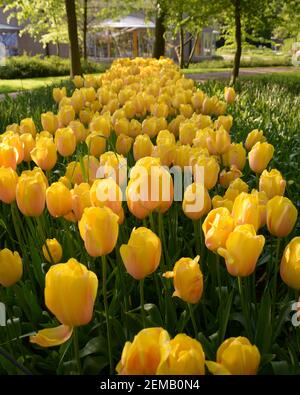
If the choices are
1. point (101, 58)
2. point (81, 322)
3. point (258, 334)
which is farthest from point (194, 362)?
point (101, 58)

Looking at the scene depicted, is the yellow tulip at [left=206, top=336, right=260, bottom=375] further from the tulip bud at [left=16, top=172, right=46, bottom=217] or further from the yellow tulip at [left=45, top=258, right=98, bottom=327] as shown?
the tulip bud at [left=16, top=172, right=46, bottom=217]

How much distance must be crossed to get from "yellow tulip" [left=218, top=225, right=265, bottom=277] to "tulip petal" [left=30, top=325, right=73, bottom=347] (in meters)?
0.43

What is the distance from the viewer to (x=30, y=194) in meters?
1.62

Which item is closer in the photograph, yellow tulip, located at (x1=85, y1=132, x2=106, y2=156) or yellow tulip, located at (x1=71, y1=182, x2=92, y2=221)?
yellow tulip, located at (x1=71, y1=182, x2=92, y2=221)

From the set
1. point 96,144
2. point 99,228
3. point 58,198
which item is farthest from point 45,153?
point 99,228

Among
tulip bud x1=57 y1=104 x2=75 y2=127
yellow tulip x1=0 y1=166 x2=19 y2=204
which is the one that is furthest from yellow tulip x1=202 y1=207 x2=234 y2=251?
tulip bud x1=57 y1=104 x2=75 y2=127

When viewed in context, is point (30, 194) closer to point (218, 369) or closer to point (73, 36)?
point (218, 369)

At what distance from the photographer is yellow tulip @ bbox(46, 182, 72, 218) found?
5.43ft

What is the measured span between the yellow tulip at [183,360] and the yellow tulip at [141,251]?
0.38m

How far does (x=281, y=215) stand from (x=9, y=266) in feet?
2.63

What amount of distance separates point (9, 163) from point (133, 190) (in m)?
0.69

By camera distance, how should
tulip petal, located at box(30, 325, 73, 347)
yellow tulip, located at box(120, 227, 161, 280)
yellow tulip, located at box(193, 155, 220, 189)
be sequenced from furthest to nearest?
yellow tulip, located at box(193, 155, 220, 189) < yellow tulip, located at box(120, 227, 161, 280) < tulip petal, located at box(30, 325, 73, 347)

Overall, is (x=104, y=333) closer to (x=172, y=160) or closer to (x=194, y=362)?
(x=194, y=362)

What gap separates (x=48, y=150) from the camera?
214 cm
